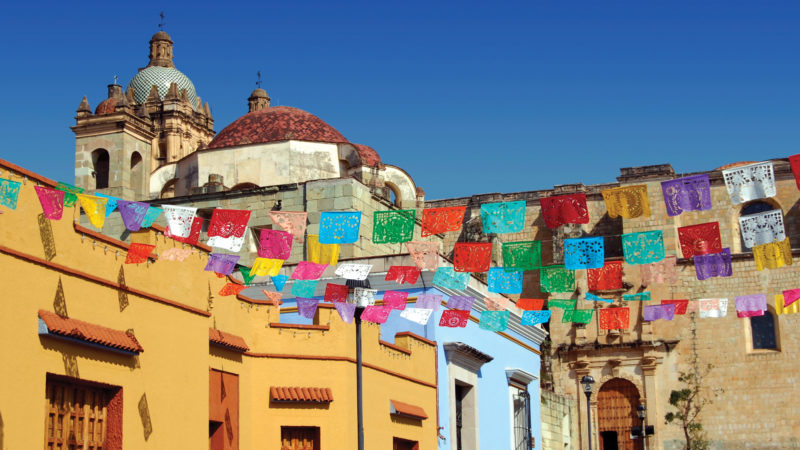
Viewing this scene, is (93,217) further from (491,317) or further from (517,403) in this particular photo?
(517,403)

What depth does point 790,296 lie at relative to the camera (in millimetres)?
17625

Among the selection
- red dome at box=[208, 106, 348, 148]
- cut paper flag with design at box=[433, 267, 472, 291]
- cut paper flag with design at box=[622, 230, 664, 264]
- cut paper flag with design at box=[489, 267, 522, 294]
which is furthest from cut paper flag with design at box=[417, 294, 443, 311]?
red dome at box=[208, 106, 348, 148]

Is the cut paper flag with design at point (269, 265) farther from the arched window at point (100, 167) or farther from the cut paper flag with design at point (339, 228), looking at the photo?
the arched window at point (100, 167)

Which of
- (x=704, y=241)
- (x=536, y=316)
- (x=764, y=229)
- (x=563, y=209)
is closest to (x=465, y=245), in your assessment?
(x=563, y=209)

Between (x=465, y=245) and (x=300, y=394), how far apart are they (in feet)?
11.8

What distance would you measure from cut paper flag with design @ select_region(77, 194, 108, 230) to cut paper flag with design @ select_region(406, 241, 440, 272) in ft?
22.8

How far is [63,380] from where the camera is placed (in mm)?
11102

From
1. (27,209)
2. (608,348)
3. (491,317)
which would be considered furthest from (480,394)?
(608,348)

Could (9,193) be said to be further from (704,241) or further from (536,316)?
(536,316)

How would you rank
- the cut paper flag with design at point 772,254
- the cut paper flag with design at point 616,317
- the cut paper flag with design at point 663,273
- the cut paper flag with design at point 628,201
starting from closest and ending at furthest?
the cut paper flag with design at point 628,201
the cut paper flag with design at point 772,254
the cut paper flag with design at point 663,273
the cut paper flag with design at point 616,317

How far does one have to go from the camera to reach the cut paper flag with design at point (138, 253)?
1220 cm

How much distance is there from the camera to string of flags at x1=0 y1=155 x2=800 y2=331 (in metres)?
13.4

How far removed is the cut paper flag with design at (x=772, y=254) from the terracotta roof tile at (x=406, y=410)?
18.6ft

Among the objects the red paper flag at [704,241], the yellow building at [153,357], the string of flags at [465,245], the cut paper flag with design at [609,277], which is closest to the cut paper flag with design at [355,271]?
the string of flags at [465,245]
